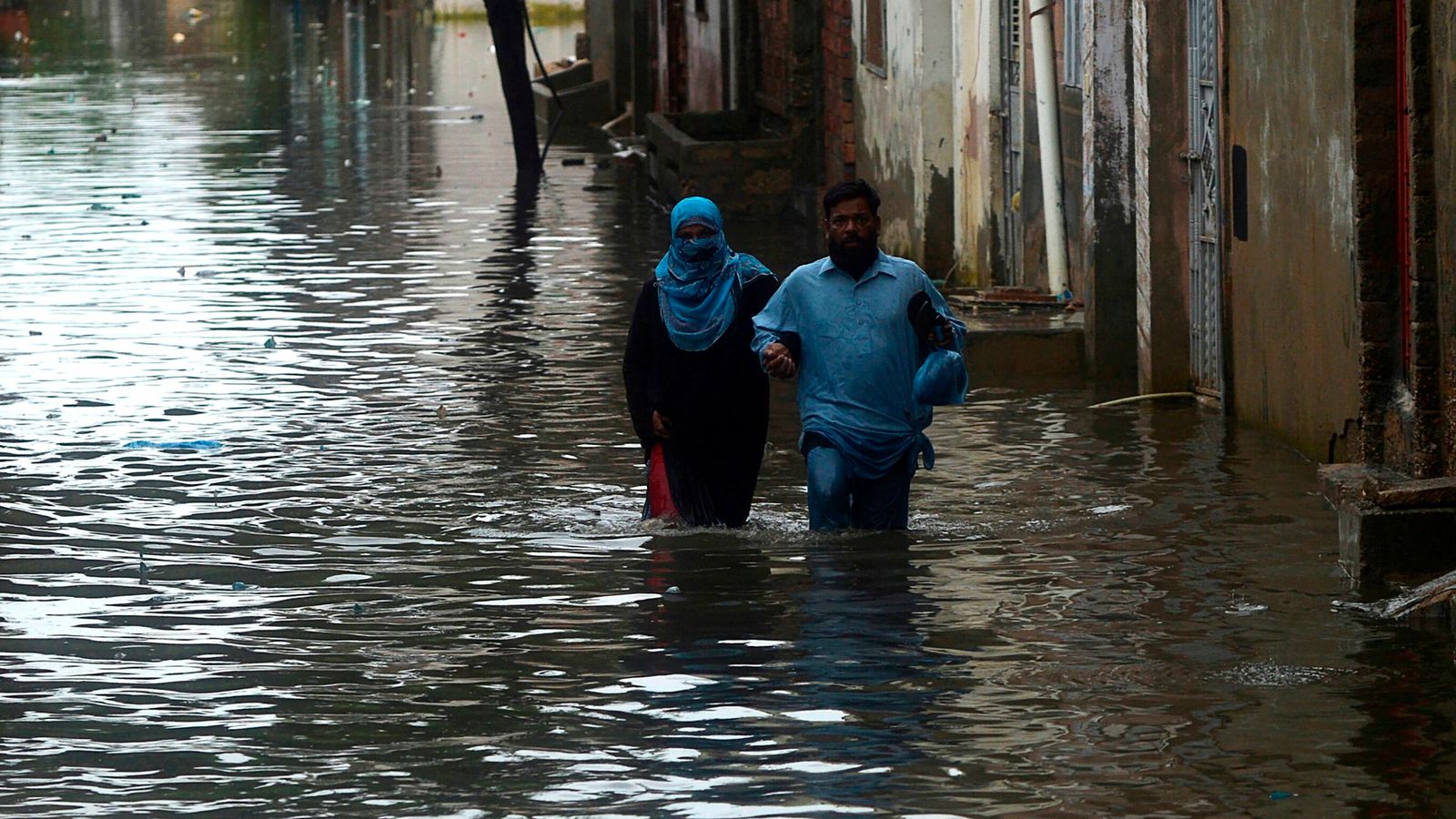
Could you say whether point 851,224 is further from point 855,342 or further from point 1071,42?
point 1071,42

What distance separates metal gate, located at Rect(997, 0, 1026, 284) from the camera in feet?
48.7

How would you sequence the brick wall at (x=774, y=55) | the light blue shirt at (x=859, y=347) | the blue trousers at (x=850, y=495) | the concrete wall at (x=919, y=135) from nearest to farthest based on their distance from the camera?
the light blue shirt at (x=859, y=347) → the blue trousers at (x=850, y=495) → the concrete wall at (x=919, y=135) → the brick wall at (x=774, y=55)

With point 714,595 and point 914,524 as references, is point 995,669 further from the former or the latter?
point 914,524

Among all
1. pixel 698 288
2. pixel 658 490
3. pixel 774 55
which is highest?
pixel 774 55

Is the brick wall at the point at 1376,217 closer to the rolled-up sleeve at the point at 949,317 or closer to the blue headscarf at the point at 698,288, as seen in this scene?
the rolled-up sleeve at the point at 949,317

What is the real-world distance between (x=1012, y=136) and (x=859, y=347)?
677 cm

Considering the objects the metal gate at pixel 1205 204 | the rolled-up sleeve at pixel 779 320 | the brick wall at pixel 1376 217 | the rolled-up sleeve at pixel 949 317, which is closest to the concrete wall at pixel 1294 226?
the metal gate at pixel 1205 204

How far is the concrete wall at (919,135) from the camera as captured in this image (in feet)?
54.4

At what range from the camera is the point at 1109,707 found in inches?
261

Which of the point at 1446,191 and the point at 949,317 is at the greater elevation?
the point at 1446,191

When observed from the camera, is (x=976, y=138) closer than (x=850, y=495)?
No

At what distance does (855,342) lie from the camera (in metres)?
8.47

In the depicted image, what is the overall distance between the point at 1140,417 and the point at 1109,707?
17.2 feet

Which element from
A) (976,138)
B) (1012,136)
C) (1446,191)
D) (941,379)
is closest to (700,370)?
(941,379)
